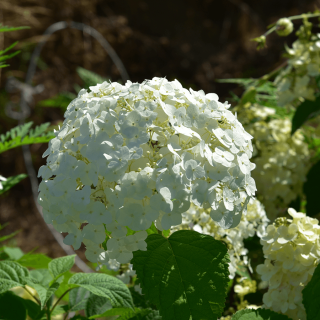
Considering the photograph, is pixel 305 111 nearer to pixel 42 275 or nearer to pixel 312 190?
pixel 312 190

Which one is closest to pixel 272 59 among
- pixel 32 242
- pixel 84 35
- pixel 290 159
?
pixel 84 35

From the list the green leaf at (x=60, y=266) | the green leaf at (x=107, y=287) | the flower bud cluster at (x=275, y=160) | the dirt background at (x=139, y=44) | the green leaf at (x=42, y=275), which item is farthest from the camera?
the dirt background at (x=139, y=44)

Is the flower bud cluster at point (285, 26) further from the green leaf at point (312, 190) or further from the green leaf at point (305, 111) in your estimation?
the green leaf at point (312, 190)

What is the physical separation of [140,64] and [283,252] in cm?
299

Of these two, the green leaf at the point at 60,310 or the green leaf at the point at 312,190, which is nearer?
the green leaf at the point at 60,310

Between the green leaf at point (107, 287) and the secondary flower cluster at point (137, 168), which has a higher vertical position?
the secondary flower cluster at point (137, 168)

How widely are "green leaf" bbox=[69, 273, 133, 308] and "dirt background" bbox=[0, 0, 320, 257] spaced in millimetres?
2254

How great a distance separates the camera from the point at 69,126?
0.68m

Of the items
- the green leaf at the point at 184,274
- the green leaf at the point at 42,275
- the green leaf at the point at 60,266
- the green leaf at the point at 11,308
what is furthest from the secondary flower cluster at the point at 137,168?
the green leaf at the point at 42,275

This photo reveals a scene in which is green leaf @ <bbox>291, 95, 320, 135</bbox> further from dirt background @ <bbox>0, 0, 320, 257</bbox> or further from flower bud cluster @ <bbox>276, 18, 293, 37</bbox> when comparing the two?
dirt background @ <bbox>0, 0, 320, 257</bbox>

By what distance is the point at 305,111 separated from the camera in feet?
3.89

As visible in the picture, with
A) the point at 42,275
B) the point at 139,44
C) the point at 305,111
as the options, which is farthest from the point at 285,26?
the point at 139,44

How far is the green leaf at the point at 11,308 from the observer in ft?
2.59

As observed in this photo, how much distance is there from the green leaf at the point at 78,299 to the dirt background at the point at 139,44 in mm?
2083
